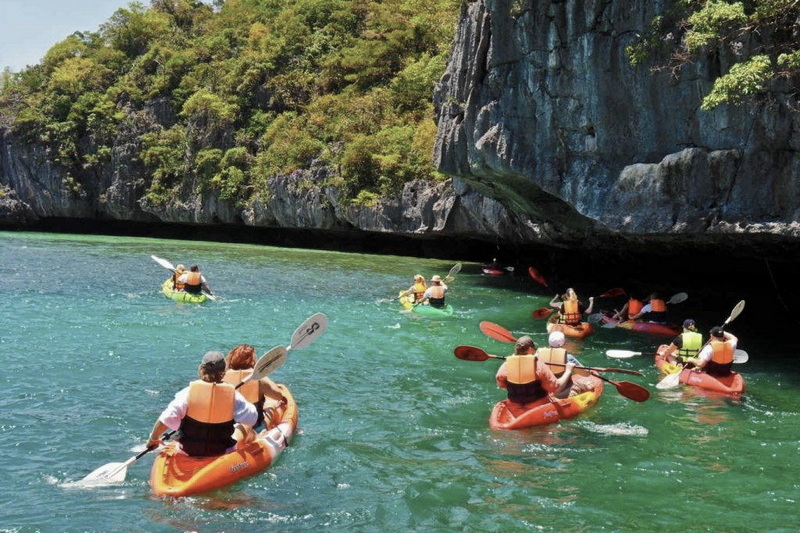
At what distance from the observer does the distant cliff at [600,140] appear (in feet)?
39.2

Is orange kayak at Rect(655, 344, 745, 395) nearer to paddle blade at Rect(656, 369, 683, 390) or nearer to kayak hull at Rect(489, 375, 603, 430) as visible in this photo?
paddle blade at Rect(656, 369, 683, 390)

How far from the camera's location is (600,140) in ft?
46.8

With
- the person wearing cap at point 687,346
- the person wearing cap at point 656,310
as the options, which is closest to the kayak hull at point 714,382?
the person wearing cap at point 687,346

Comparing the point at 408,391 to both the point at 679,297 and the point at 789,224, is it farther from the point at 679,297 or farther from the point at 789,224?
the point at 679,297

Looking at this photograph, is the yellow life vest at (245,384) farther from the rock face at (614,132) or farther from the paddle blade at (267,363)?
the rock face at (614,132)

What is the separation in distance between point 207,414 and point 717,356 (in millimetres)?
7470

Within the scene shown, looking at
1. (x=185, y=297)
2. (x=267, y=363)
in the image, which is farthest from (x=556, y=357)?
(x=185, y=297)

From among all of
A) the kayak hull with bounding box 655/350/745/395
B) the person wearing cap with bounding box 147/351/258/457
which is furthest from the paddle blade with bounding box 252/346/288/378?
the kayak hull with bounding box 655/350/745/395

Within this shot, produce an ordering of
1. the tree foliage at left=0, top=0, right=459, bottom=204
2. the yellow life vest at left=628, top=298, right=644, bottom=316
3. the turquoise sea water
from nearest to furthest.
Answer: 1. the turquoise sea water
2. the yellow life vest at left=628, top=298, right=644, bottom=316
3. the tree foliage at left=0, top=0, right=459, bottom=204

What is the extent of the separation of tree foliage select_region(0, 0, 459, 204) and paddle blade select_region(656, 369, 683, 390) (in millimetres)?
19893

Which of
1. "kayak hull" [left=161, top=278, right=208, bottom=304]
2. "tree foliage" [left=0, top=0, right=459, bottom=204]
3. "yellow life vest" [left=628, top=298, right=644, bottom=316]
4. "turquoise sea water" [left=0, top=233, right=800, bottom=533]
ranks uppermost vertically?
"tree foliage" [left=0, top=0, right=459, bottom=204]

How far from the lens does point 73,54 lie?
53.6 metres

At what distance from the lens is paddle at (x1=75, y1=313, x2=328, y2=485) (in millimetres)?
6559

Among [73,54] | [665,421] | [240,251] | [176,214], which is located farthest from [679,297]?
[73,54]
